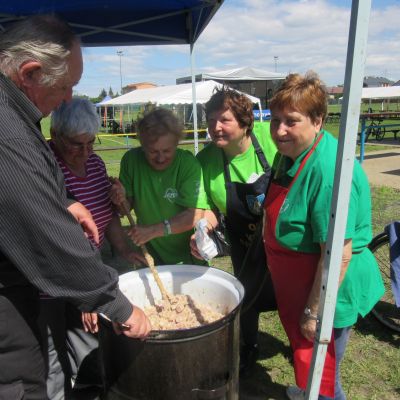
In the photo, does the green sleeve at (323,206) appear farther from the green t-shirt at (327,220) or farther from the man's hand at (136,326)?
the man's hand at (136,326)

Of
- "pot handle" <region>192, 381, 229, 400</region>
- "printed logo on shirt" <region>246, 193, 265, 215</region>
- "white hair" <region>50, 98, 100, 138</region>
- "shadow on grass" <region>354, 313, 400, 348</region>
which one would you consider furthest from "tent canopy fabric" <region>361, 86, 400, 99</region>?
"pot handle" <region>192, 381, 229, 400</region>

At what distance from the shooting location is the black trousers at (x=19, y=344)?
1330 millimetres

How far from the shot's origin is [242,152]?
89.7 inches

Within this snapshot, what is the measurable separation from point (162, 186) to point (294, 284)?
837 mm

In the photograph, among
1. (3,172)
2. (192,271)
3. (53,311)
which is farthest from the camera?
(192,271)

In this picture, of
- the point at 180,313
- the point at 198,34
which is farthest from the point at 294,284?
the point at 198,34

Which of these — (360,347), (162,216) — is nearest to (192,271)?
(162,216)

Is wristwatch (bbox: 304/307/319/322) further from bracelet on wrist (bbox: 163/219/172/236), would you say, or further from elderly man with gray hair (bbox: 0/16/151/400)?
bracelet on wrist (bbox: 163/219/172/236)

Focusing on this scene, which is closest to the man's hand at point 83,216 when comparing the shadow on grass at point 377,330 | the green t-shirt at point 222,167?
the green t-shirt at point 222,167

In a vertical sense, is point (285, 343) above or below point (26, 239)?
below

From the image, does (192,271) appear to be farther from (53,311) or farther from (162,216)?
(53,311)

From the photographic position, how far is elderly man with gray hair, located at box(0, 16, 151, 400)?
110cm

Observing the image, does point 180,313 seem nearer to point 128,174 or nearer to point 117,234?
point 117,234

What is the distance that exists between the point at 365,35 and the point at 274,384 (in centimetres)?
214
